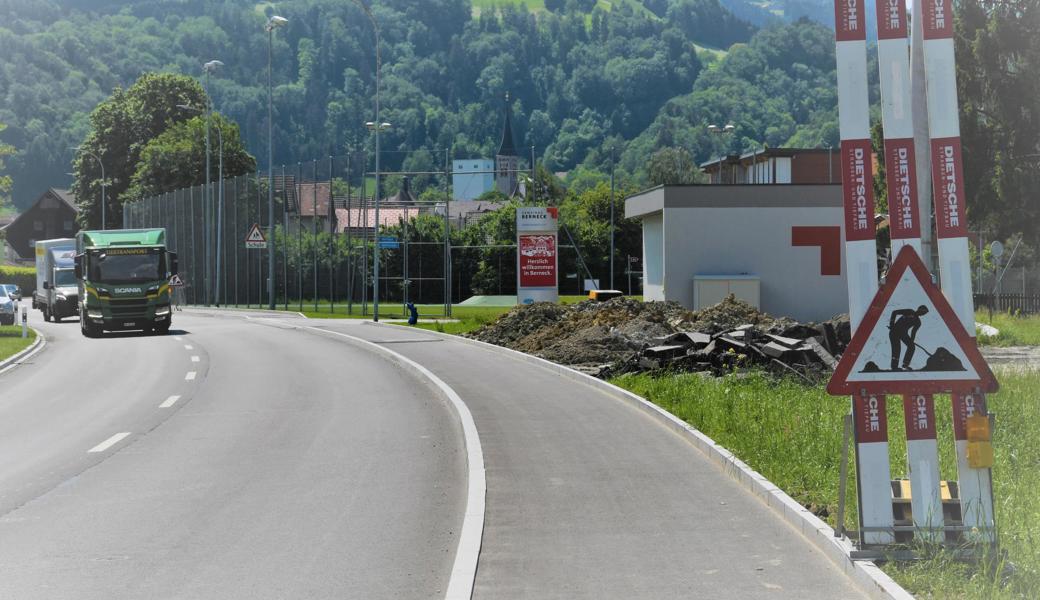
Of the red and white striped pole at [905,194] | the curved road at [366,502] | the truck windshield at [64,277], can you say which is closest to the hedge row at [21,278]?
the truck windshield at [64,277]

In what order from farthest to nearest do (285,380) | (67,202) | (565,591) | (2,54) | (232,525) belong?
(2,54) < (67,202) < (285,380) < (232,525) < (565,591)

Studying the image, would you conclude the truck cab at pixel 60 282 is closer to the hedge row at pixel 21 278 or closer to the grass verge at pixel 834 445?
the grass verge at pixel 834 445

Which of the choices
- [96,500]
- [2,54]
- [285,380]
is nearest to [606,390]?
[285,380]

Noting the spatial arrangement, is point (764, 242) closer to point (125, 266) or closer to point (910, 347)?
point (125, 266)

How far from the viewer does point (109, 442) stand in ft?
47.0

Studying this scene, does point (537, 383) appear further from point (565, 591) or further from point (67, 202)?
point (67, 202)

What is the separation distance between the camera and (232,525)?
30.4 ft

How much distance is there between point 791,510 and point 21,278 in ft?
337

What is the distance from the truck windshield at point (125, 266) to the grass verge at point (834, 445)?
73.7ft

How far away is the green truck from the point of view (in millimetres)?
37719

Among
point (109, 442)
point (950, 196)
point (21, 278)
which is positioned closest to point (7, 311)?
point (109, 442)

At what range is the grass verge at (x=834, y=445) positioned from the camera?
22.9 feet

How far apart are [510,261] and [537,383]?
39.9 m

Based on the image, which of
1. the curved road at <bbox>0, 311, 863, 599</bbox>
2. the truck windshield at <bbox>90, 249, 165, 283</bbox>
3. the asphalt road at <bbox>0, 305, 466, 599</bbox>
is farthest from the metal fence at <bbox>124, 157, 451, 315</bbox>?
the curved road at <bbox>0, 311, 863, 599</bbox>
